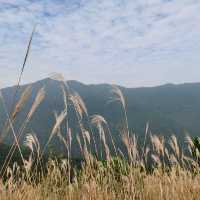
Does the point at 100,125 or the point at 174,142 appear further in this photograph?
the point at 174,142

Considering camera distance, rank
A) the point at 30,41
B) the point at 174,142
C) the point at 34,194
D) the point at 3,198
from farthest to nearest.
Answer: the point at 174,142 → the point at 34,194 → the point at 3,198 → the point at 30,41

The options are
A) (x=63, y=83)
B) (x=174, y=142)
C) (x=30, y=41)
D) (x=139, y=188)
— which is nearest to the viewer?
(x=30, y=41)

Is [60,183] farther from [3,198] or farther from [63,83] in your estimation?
[63,83]

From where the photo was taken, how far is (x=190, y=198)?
3.76 metres

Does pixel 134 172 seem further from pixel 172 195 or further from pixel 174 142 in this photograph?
pixel 174 142

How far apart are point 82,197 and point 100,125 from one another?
0.76m

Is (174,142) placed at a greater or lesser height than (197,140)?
greater

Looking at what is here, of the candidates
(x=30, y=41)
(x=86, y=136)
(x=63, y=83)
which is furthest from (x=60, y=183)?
(x=30, y=41)

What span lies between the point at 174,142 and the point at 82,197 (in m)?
1.47

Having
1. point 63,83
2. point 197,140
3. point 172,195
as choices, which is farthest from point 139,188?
point 197,140

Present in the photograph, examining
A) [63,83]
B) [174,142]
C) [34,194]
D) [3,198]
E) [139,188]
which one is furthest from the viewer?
[174,142]

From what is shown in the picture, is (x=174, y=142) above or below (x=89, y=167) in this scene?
above

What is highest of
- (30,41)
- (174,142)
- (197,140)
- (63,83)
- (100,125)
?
(30,41)

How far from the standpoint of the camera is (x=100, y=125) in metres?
4.16
